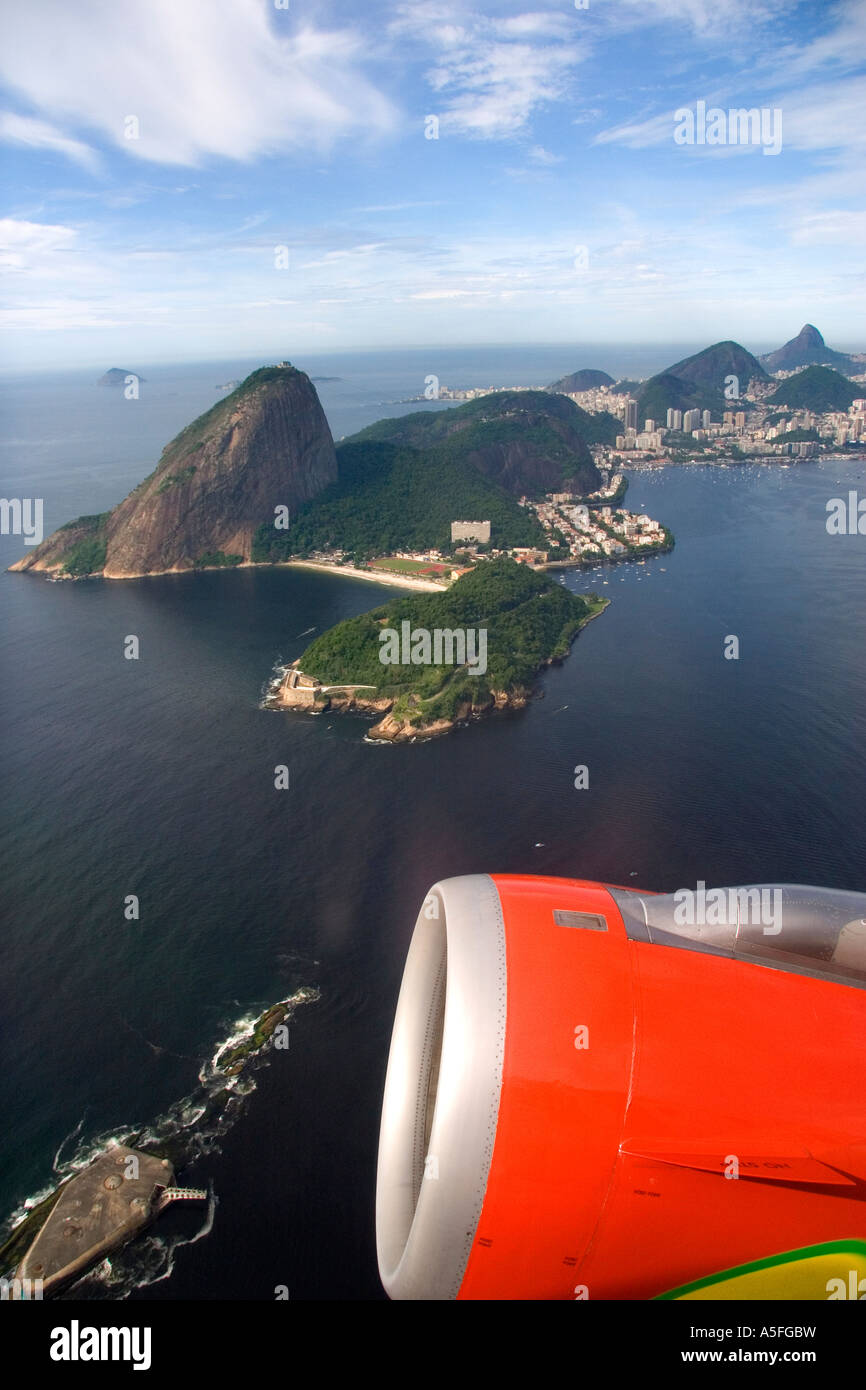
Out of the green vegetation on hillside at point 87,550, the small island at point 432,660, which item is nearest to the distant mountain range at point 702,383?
the small island at point 432,660

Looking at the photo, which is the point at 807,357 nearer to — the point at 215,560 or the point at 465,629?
the point at 215,560

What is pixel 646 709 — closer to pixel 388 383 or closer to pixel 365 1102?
pixel 365 1102

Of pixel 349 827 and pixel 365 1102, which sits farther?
pixel 349 827

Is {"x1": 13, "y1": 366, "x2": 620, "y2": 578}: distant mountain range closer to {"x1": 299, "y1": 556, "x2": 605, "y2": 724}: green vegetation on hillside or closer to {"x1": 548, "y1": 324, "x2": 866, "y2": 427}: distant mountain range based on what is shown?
{"x1": 299, "y1": 556, "x2": 605, "y2": 724}: green vegetation on hillside

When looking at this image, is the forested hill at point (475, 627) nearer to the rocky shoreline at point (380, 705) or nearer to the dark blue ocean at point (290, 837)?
the rocky shoreline at point (380, 705)

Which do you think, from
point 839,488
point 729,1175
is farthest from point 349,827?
point 839,488

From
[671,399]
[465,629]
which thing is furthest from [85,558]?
[671,399]
